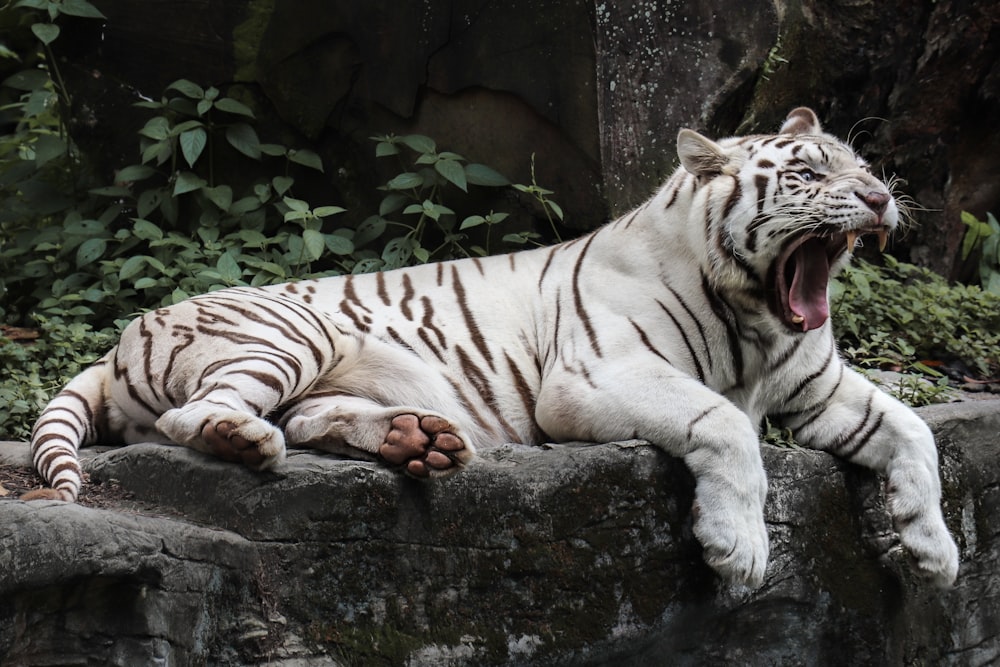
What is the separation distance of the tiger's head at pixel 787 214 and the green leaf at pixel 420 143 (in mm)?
1940

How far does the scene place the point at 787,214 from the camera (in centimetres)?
362

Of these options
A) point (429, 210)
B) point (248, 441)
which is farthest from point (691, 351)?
point (429, 210)

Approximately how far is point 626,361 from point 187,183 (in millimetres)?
3039

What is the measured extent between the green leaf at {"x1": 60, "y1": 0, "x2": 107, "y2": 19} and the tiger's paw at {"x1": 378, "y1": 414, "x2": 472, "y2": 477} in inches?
147

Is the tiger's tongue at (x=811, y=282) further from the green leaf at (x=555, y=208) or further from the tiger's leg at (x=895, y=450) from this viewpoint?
the green leaf at (x=555, y=208)

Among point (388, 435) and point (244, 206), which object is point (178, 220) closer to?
point (244, 206)

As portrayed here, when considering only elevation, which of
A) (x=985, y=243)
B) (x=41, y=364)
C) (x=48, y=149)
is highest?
(x=48, y=149)

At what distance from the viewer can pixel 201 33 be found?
20.3 feet

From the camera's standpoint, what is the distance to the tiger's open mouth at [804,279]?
3.64m

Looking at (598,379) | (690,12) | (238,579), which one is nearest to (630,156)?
(690,12)

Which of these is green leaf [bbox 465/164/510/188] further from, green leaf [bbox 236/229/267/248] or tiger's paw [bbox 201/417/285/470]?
tiger's paw [bbox 201/417/285/470]

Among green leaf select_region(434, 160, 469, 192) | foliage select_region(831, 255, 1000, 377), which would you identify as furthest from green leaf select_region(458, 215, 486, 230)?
foliage select_region(831, 255, 1000, 377)

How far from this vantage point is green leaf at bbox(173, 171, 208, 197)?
5.77 meters

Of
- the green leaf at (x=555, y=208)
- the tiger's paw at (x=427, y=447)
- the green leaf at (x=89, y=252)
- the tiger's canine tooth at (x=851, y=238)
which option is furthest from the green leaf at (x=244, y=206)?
the tiger's canine tooth at (x=851, y=238)
